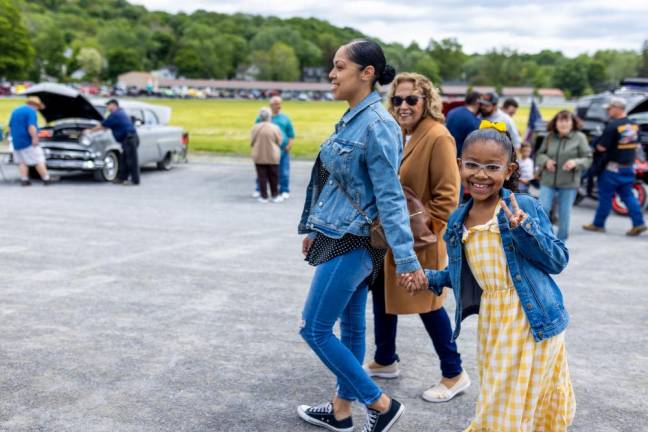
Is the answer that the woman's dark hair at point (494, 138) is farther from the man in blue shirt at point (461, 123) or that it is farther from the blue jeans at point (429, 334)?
the man in blue shirt at point (461, 123)

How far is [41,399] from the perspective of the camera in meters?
3.80

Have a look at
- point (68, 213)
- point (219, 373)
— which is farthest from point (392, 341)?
point (68, 213)

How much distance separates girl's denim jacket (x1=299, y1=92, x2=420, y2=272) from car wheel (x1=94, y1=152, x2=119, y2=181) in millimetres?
11940

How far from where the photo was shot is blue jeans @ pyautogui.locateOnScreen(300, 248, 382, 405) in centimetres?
310

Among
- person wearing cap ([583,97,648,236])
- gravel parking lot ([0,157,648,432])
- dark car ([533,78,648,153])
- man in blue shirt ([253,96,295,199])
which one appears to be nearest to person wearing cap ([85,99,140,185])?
man in blue shirt ([253,96,295,199])

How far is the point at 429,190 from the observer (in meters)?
3.81

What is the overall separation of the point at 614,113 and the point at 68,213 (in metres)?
7.94

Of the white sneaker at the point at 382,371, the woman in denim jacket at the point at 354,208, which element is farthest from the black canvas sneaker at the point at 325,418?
the white sneaker at the point at 382,371

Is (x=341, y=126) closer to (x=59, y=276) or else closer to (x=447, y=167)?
(x=447, y=167)

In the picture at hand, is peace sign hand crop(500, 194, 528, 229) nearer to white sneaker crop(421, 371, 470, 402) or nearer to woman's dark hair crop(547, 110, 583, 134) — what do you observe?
white sneaker crop(421, 371, 470, 402)

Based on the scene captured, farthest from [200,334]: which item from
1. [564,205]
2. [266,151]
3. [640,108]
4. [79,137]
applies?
[79,137]

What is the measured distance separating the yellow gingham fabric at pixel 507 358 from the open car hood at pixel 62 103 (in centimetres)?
1204

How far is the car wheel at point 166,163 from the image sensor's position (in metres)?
16.6

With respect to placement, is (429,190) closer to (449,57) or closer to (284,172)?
(284,172)
